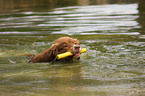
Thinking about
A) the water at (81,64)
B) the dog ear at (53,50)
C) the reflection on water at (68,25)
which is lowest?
the reflection on water at (68,25)

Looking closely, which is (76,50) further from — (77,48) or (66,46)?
(66,46)

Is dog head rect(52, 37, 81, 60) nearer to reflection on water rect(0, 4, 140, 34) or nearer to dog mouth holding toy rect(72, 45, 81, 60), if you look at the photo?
dog mouth holding toy rect(72, 45, 81, 60)

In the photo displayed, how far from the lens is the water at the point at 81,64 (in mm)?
4617

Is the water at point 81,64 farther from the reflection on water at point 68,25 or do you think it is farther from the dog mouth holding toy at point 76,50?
the dog mouth holding toy at point 76,50

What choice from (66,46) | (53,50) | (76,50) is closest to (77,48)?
(76,50)

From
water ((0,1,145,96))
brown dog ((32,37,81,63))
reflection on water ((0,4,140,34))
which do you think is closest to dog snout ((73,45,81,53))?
brown dog ((32,37,81,63))

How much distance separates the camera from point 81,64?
6.36 metres

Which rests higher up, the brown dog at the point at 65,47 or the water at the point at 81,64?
the brown dog at the point at 65,47

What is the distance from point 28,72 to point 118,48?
2886 millimetres

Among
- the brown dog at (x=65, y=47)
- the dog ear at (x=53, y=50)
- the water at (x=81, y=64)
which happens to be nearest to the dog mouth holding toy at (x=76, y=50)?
the brown dog at (x=65, y=47)

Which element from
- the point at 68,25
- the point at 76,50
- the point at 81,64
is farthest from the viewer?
the point at 68,25

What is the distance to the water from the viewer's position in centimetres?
462

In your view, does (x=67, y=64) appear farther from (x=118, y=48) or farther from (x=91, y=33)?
(x=91, y=33)

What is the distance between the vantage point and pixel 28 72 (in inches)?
227
